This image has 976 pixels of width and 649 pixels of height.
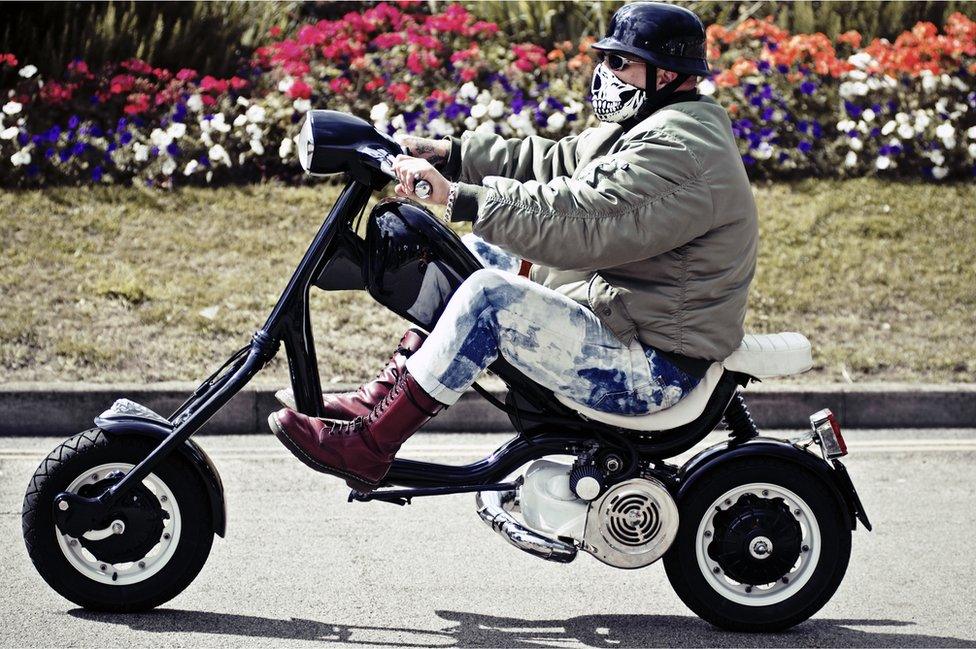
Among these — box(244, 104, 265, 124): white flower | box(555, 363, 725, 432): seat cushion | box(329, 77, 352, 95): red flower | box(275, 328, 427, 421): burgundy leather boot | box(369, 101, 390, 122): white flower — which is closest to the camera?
box(555, 363, 725, 432): seat cushion

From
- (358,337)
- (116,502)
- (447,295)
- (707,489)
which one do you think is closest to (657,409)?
(707,489)

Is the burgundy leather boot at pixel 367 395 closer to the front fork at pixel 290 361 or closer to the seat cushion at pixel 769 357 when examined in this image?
the front fork at pixel 290 361

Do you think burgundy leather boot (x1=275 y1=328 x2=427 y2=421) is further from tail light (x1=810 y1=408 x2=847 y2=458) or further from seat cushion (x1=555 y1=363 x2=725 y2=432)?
tail light (x1=810 y1=408 x2=847 y2=458)

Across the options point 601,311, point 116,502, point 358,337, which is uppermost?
point 601,311

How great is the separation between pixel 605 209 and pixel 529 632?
1.25 meters

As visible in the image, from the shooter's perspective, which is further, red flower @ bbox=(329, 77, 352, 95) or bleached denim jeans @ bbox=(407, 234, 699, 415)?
red flower @ bbox=(329, 77, 352, 95)

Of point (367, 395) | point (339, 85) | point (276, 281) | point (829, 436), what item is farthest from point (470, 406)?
point (339, 85)

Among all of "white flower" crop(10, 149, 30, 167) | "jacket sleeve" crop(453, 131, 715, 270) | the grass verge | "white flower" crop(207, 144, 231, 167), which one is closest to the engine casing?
"jacket sleeve" crop(453, 131, 715, 270)

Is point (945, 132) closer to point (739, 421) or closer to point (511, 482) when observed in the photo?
point (739, 421)

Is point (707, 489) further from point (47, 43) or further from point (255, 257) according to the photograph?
point (47, 43)

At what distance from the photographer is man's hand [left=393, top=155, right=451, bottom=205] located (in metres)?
3.39

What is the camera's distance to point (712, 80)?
9031 mm

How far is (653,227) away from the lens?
3.50 meters

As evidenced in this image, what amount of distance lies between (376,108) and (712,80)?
2.26 meters
